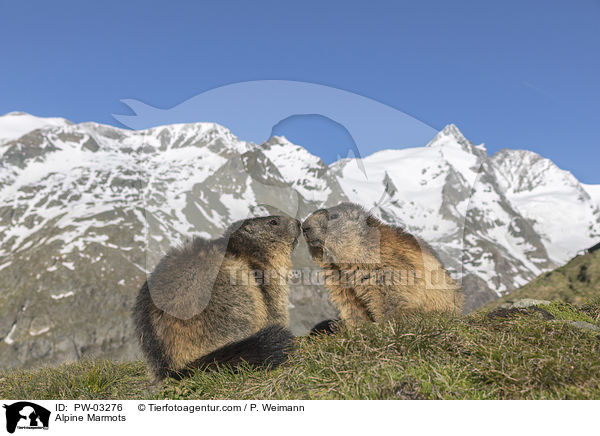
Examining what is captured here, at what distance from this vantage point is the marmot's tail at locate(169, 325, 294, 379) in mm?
7051

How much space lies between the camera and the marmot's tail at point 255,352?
705 centimetres

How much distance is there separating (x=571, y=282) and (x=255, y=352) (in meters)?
10.7

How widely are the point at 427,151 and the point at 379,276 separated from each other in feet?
12.0

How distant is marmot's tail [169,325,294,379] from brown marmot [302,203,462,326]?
1.40 meters

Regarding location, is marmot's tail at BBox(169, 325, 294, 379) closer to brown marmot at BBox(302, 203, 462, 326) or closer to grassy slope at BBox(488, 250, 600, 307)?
brown marmot at BBox(302, 203, 462, 326)

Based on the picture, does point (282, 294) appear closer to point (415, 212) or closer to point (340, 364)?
point (340, 364)

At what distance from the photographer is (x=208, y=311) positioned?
762 cm

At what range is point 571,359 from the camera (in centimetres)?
599

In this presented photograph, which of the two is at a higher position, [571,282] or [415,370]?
[571,282]

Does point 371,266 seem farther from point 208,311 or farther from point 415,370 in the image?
point 208,311
